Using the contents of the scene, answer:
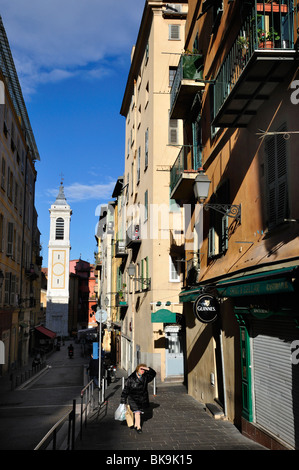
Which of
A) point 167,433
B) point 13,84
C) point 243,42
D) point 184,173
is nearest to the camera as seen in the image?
point 243,42

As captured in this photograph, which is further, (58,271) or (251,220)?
(58,271)

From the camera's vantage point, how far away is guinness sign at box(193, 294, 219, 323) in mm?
11336

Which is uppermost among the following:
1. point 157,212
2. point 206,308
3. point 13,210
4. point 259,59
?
point 13,210

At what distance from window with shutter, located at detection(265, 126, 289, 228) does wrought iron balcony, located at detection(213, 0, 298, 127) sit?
2.95ft

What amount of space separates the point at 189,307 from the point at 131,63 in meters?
20.9

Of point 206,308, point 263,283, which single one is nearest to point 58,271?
point 206,308

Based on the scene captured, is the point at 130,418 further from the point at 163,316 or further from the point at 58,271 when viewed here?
the point at 58,271

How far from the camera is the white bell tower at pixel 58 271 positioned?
8800 centimetres

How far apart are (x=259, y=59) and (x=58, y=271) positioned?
277ft

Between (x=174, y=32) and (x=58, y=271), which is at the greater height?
(x=174, y=32)

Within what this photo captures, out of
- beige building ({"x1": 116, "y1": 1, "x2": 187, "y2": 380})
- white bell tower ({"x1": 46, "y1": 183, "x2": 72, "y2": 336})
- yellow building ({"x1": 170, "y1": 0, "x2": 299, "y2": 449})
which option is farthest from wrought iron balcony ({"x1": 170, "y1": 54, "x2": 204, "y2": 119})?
white bell tower ({"x1": 46, "y1": 183, "x2": 72, "y2": 336})

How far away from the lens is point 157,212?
930 inches

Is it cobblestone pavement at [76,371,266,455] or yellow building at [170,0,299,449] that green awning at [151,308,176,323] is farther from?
cobblestone pavement at [76,371,266,455]
